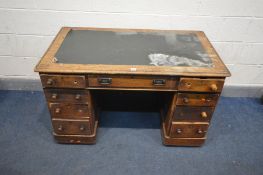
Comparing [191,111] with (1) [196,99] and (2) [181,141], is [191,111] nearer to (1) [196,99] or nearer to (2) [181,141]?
(1) [196,99]

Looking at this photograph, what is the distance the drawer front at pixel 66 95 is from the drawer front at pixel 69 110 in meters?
0.04

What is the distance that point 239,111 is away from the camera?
7.20 feet

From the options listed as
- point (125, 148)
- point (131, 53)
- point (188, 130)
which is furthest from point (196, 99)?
point (125, 148)

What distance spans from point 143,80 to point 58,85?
0.53 m

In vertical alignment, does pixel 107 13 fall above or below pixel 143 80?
above

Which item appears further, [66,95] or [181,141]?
[181,141]

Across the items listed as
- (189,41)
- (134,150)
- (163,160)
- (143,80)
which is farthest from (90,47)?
(163,160)

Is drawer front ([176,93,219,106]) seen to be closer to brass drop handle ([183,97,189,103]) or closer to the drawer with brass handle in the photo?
brass drop handle ([183,97,189,103])

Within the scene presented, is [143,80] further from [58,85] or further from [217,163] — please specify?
[217,163]

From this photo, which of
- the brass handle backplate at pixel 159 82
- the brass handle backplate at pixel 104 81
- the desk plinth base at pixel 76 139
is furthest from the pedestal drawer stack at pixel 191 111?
the desk plinth base at pixel 76 139

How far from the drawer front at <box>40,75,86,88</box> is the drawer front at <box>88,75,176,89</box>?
0.20 feet

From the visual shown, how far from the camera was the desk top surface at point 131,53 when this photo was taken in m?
1.35

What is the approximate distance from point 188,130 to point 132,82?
0.60 m

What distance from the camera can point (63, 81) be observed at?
1.39m
